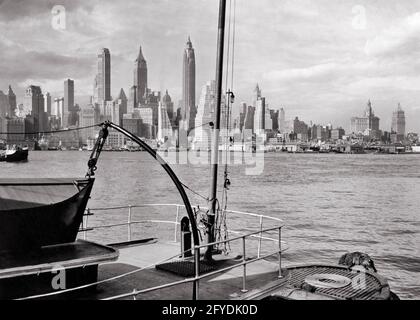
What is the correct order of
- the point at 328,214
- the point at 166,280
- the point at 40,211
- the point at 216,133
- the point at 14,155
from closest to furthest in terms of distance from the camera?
the point at 40,211, the point at 166,280, the point at 216,133, the point at 328,214, the point at 14,155

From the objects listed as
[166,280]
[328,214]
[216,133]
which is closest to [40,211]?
[166,280]

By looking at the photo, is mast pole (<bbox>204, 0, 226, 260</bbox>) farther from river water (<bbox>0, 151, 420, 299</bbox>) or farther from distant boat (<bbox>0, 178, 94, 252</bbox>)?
river water (<bbox>0, 151, 420, 299</bbox>)

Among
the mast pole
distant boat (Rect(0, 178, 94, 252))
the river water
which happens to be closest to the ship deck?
the mast pole

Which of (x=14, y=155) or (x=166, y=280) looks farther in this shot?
(x=14, y=155)

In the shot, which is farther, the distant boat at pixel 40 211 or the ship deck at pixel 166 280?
the ship deck at pixel 166 280

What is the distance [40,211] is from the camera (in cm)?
917

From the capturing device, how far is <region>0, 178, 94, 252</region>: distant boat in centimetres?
889

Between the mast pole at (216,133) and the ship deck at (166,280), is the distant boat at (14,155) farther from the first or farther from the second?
the mast pole at (216,133)

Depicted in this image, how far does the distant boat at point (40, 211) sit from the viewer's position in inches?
Answer: 350

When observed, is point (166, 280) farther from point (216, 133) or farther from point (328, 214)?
point (328, 214)

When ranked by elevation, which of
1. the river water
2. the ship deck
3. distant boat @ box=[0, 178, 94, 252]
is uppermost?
distant boat @ box=[0, 178, 94, 252]

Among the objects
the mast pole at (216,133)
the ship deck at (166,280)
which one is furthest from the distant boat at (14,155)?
the mast pole at (216,133)
